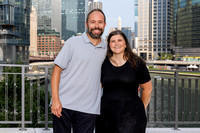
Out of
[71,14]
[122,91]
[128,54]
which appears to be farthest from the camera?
[71,14]

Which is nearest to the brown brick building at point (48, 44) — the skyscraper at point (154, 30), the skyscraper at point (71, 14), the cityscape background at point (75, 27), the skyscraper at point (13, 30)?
the cityscape background at point (75, 27)

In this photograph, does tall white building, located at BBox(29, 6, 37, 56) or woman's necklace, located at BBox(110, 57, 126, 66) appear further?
tall white building, located at BBox(29, 6, 37, 56)

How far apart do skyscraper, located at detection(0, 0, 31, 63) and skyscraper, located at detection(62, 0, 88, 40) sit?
140m

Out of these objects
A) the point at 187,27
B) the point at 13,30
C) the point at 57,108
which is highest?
the point at 187,27

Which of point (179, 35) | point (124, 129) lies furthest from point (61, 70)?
point (179, 35)

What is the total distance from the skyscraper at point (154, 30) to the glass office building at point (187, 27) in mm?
16502

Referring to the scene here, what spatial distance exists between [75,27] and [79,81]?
19120cm

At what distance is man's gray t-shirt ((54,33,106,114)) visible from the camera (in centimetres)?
213

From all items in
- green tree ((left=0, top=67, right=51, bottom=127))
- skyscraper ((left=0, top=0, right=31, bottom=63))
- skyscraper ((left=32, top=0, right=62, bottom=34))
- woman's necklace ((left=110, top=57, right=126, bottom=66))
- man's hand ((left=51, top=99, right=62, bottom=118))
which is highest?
skyscraper ((left=32, top=0, right=62, bottom=34))

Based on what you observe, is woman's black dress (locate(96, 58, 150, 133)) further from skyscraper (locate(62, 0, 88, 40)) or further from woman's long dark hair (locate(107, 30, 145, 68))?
skyscraper (locate(62, 0, 88, 40))

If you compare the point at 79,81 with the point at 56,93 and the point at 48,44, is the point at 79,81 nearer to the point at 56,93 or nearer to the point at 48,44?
the point at 56,93

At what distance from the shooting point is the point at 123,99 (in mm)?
2109

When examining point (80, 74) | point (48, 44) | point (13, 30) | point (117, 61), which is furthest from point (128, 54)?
point (48, 44)

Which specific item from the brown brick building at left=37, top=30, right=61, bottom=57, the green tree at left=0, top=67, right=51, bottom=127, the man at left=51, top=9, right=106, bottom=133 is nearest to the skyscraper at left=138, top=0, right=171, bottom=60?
the brown brick building at left=37, top=30, right=61, bottom=57
